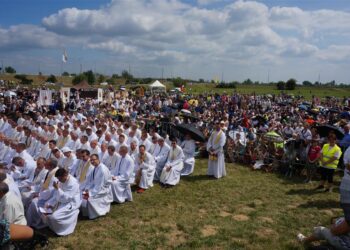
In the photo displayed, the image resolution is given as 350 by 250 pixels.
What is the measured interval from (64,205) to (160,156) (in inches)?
185

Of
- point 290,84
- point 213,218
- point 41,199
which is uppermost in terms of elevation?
point 290,84

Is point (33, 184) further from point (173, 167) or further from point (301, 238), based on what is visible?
point (301, 238)

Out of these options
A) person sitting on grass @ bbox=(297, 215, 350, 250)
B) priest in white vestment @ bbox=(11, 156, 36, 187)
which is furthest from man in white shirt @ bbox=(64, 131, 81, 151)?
person sitting on grass @ bbox=(297, 215, 350, 250)

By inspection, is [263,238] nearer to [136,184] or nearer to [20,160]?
[136,184]

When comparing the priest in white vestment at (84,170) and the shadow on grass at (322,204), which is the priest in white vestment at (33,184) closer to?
the priest in white vestment at (84,170)

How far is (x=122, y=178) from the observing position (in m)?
9.16

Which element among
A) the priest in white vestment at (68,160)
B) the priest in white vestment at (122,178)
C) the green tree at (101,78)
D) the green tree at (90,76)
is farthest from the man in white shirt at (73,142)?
the green tree at (101,78)

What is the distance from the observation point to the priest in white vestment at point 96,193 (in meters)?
7.87

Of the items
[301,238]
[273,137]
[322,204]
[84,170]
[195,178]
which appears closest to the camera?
[301,238]

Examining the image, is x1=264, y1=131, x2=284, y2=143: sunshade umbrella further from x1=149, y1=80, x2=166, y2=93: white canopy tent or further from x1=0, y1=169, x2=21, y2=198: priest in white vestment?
x1=149, y1=80, x2=166, y2=93: white canopy tent

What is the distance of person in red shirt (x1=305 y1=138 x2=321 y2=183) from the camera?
1100 centimetres

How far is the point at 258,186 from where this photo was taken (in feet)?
34.9

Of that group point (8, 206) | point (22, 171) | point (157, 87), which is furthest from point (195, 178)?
point (157, 87)

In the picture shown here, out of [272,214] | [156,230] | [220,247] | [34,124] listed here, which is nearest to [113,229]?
[156,230]
